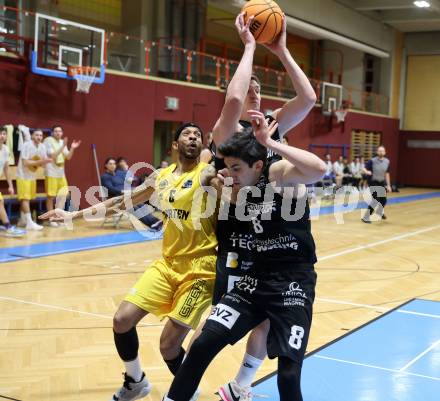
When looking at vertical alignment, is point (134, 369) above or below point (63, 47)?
below

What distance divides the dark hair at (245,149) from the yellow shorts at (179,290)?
925 millimetres

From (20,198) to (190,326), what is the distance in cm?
920

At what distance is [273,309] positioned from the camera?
332cm

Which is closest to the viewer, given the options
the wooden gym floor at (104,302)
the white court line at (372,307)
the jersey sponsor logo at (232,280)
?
the jersey sponsor logo at (232,280)

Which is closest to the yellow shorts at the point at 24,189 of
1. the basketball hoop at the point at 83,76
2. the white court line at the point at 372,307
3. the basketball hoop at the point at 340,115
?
the basketball hoop at the point at 83,76

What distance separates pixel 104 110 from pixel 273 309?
13.0 metres

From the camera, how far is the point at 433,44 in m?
30.9

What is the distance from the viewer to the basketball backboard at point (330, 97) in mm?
24828

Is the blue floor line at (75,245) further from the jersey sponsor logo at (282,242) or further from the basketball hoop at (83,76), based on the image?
the jersey sponsor logo at (282,242)

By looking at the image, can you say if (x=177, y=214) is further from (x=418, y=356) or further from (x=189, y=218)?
(x=418, y=356)

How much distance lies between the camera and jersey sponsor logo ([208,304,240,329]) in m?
3.26

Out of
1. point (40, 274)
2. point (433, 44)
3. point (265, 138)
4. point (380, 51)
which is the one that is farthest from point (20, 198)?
point (433, 44)

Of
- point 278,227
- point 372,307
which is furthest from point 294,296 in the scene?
point 372,307

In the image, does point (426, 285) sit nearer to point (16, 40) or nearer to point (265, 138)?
point (265, 138)
